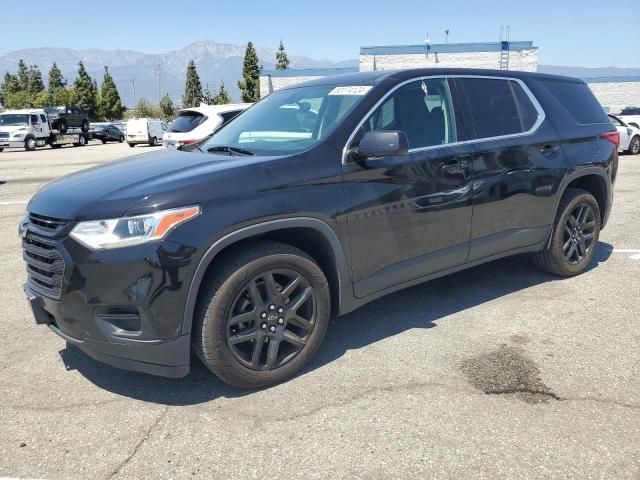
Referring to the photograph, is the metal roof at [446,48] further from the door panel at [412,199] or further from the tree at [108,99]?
the tree at [108,99]

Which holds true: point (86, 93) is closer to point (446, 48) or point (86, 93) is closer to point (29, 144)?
point (29, 144)

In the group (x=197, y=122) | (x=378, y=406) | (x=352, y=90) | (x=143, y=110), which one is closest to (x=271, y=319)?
(x=378, y=406)

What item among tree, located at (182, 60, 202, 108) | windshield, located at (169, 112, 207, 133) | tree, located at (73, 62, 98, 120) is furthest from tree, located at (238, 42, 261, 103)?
windshield, located at (169, 112, 207, 133)

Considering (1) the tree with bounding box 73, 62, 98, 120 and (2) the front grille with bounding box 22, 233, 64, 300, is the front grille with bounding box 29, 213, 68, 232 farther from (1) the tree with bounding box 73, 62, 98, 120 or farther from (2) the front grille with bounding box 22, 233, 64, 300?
(1) the tree with bounding box 73, 62, 98, 120

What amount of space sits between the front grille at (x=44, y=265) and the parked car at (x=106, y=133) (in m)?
42.0

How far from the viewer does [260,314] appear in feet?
10.3

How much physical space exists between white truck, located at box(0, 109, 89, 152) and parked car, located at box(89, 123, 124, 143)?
9910mm

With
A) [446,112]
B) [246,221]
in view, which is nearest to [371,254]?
[246,221]

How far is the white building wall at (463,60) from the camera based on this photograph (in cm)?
2978

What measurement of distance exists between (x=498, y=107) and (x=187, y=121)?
27.0ft

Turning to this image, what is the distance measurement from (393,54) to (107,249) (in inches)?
1208

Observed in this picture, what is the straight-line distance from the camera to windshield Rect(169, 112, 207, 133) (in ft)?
36.6

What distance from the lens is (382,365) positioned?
351cm

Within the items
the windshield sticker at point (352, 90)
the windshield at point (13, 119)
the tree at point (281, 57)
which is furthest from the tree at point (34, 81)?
the windshield sticker at point (352, 90)
